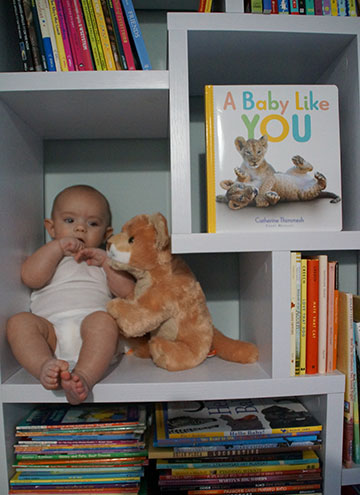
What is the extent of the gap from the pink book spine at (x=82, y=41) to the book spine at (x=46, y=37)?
66mm

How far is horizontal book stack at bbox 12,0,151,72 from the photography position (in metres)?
0.88

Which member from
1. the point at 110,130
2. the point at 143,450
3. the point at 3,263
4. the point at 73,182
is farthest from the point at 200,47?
the point at 143,450

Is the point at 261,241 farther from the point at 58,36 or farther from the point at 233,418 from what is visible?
the point at 58,36

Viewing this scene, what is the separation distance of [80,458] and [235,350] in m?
0.44

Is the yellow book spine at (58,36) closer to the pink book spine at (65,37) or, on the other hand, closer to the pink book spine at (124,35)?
the pink book spine at (65,37)

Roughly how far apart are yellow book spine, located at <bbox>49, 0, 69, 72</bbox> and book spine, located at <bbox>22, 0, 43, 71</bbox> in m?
0.05

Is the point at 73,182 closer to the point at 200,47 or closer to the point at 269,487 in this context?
the point at 200,47

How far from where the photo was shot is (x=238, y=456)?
2.89 feet

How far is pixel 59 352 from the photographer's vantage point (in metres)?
0.95

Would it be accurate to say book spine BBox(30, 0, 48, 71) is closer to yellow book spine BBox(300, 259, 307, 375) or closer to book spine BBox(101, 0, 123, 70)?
book spine BBox(101, 0, 123, 70)

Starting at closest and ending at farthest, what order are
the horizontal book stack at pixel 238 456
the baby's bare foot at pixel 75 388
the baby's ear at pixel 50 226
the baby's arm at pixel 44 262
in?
the baby's bare foot at pixel 75 388
the horizontal book stack at pixel 238 456
the baby's arm at pixel 44 262
the baby's ear at pixel 50 226

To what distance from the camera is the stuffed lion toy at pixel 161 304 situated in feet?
2.98

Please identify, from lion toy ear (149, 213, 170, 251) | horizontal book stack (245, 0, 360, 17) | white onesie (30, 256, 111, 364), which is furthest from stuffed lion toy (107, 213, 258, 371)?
horizontal book stack (245, 0, 360, 17)

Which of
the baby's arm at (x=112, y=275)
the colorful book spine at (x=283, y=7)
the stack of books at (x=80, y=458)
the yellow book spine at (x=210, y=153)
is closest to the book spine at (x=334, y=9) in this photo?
the colorful book spine at (x=283, y=7)
